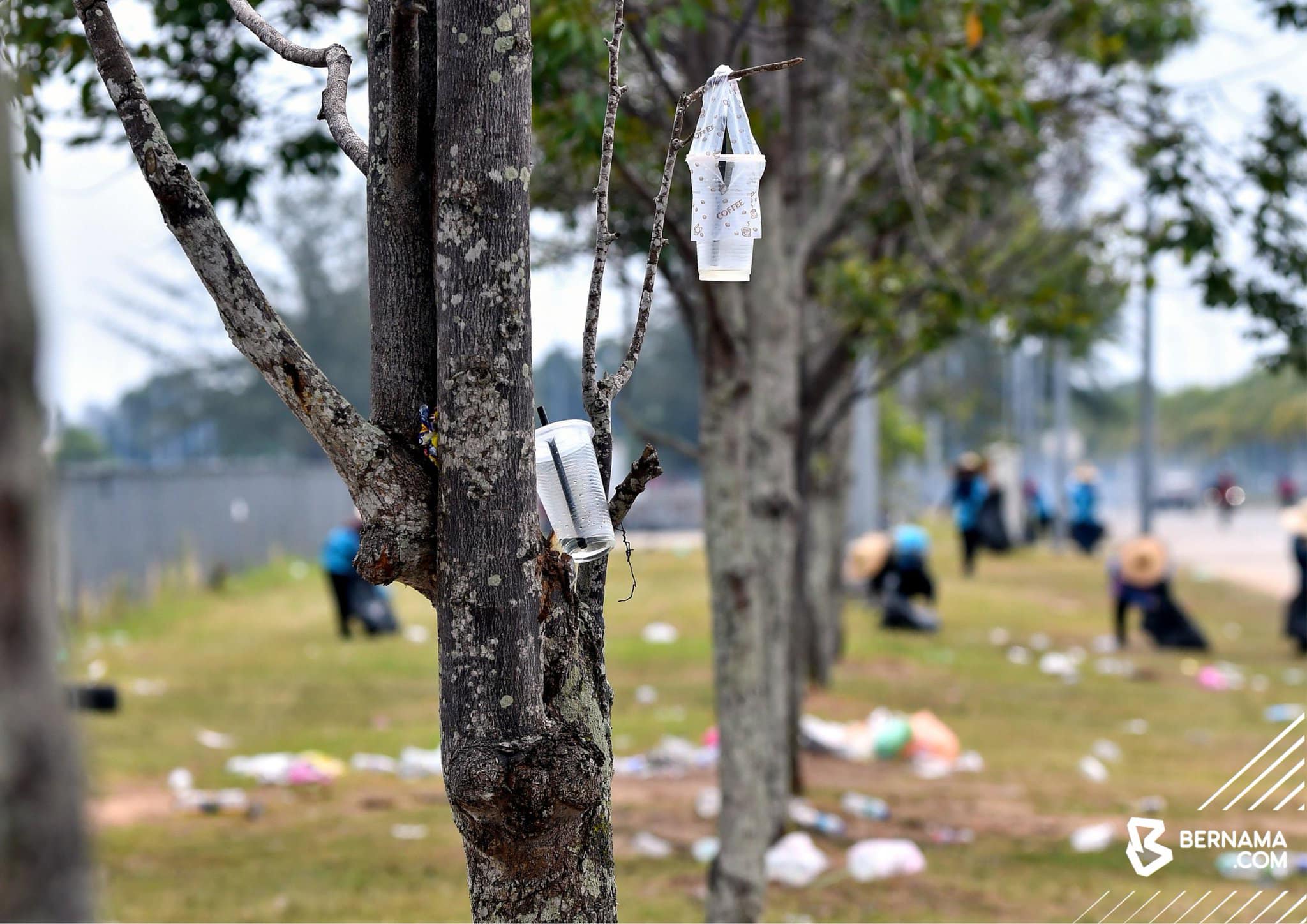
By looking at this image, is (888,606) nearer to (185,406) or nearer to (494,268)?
(494,268)

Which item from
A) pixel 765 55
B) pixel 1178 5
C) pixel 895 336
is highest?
pixel 1178 5

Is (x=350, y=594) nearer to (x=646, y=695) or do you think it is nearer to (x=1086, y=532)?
(x=646, y=695)

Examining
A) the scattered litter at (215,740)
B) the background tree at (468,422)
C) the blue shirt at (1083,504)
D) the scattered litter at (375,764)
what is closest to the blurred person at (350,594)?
the scattered litter at (215,740)

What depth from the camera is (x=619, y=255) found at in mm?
7328

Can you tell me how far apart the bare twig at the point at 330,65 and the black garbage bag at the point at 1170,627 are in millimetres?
12810

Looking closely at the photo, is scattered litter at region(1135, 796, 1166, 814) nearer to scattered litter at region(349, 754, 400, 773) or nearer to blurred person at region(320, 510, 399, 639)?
scattered litter at region(349, 754, 400, 773)

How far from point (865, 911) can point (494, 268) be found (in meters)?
4.37

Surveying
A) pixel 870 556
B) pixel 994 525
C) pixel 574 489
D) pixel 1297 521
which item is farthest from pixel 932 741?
pixel 994 525

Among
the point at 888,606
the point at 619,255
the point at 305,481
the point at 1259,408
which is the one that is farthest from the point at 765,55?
the point at 1259,408

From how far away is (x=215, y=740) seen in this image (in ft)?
30.9

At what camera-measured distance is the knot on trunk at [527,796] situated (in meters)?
2.21

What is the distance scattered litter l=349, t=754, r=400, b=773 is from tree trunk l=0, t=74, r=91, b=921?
760cm

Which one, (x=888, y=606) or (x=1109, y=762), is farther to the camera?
(x=888, y=606)

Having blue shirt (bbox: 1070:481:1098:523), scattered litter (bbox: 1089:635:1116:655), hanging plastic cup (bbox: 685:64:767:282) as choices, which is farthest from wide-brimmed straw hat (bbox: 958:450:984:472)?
hanging plastic cup (bbox: 685:64:767:282)
